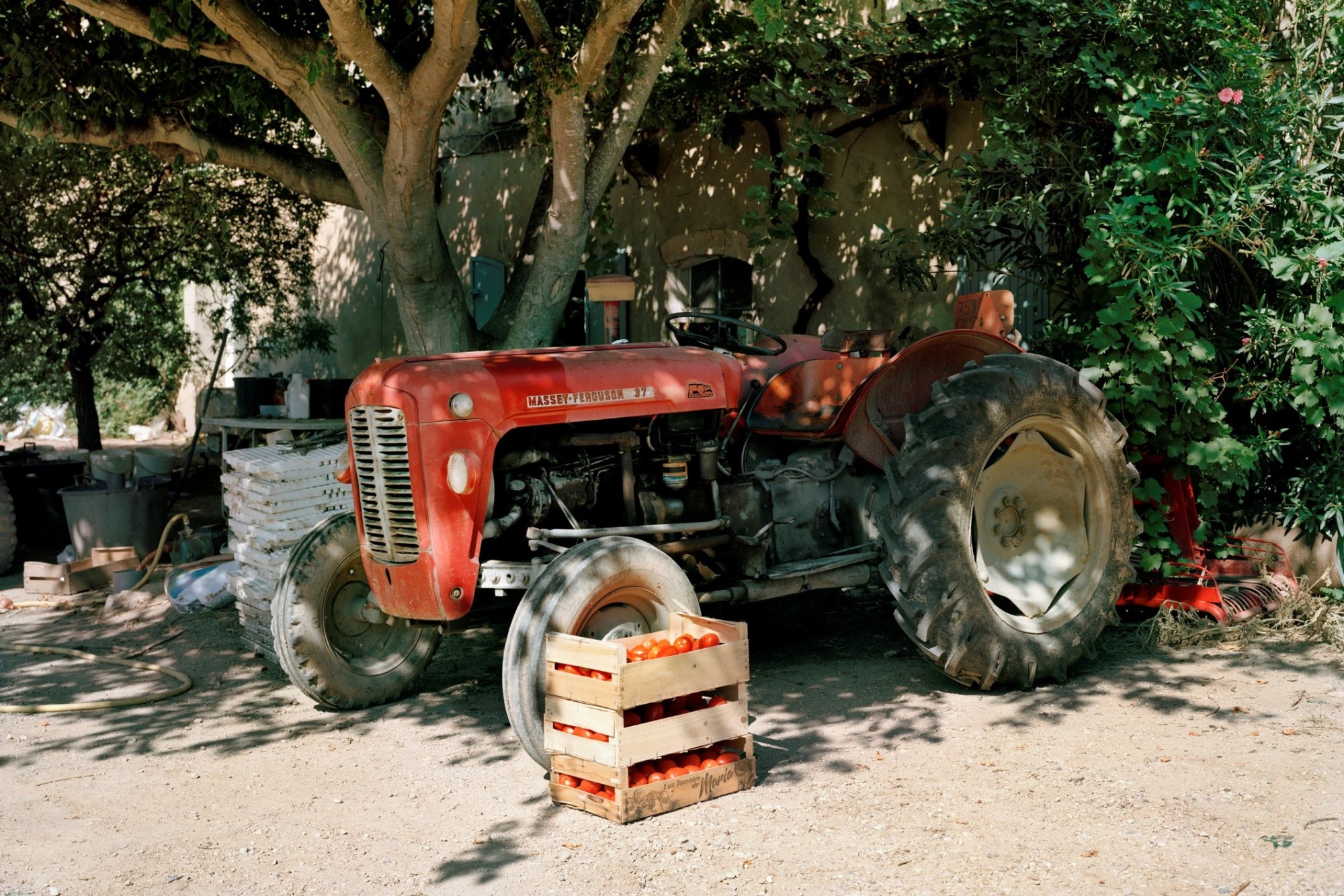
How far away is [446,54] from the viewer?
6582 mm

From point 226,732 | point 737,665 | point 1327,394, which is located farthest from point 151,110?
point 1327,394

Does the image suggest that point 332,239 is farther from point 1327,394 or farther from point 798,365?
point 1327,394

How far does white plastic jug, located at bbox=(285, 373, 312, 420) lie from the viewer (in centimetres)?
997

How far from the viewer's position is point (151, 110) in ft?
26.8

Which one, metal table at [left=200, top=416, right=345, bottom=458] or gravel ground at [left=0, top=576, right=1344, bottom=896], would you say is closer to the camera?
gravel ground at [left=0, top=576, right=1344, bottom=896]

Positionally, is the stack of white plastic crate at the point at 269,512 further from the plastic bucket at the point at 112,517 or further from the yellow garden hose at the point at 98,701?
the plastic bucket at the point at 112,517

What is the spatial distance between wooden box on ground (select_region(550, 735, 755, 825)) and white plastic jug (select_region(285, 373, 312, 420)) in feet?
21.6

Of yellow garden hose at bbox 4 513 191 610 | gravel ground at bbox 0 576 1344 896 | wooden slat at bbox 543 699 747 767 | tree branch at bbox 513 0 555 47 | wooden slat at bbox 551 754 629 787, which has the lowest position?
gravel ground at bbox 0 576 1344 896

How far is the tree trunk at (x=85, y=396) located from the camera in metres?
11.6

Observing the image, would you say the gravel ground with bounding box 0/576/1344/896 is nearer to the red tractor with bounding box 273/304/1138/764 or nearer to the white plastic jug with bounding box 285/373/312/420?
the red tractor with bounding box 273/304/1138/764

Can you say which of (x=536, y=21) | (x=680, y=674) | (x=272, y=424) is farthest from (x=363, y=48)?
(x=680, y=674)

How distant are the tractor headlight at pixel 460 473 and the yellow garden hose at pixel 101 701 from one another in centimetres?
215

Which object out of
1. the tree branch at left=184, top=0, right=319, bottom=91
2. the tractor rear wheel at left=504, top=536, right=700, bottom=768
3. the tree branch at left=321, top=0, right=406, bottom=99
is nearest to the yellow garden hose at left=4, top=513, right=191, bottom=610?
the tree branch at left=184, top=0, right=319, bottom=91

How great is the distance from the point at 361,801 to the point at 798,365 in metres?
2.69
